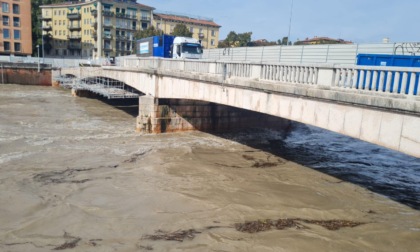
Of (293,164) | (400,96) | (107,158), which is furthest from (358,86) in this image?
(107,158)

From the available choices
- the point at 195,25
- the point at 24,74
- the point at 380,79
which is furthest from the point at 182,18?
the point at 380,79

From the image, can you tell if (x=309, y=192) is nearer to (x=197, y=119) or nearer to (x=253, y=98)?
(x=253, y=98)

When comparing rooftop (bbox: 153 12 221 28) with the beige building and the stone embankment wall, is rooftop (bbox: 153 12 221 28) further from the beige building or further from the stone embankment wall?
the stone embankment wall

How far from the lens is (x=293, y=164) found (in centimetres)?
1505

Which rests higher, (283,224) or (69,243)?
(283,224)

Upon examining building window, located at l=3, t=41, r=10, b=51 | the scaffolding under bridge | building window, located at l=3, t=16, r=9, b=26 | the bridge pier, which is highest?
building window, located at l=3, t=16, r=9, b=26

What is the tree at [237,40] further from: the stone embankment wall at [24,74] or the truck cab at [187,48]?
the truck cab at [187,48]

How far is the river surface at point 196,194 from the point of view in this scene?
25.3 ft

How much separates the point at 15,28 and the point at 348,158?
66.3 meters

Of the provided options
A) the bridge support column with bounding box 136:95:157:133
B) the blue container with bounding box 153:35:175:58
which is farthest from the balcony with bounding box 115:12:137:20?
the bridge support column with bounding box 136:95:157:133

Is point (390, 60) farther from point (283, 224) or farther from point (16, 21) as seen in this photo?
point (16, 21)

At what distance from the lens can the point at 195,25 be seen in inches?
3383

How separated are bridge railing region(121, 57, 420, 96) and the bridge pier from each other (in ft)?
10.8

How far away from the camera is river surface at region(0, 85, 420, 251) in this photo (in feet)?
25.3
